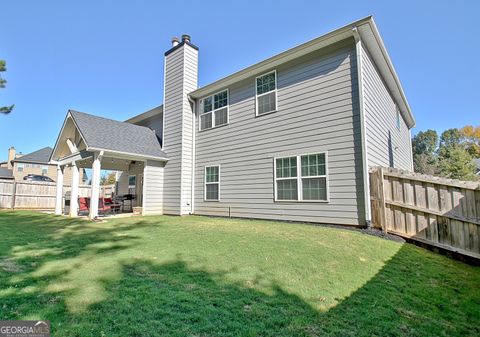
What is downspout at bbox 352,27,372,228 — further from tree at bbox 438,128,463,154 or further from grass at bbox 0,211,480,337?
tree at bbox 438,128,463,154

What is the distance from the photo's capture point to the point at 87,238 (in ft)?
19.4

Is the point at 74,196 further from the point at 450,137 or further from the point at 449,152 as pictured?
the point at 450,137

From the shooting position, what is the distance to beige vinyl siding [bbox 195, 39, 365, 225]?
7.09 metres

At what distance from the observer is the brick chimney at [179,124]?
11.1 m

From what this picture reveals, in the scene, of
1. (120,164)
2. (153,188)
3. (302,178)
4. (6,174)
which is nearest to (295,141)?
(302,178)

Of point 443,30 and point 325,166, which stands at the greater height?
point 443,30

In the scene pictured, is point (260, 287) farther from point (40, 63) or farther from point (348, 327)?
point (40, 63)

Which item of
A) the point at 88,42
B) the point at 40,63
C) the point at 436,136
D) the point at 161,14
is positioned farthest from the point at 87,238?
the point at 436,136

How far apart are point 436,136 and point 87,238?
2017 inches

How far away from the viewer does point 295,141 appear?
27.1 feet

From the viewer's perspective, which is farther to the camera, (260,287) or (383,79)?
(383,79)

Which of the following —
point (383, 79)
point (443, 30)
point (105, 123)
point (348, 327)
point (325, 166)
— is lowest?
point (348, 327)

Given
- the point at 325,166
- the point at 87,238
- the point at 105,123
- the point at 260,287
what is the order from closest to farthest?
the point at 260,287 < the point at 87,238 < the point at 325,166 < the point at 105,123

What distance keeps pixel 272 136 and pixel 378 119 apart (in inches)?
142
